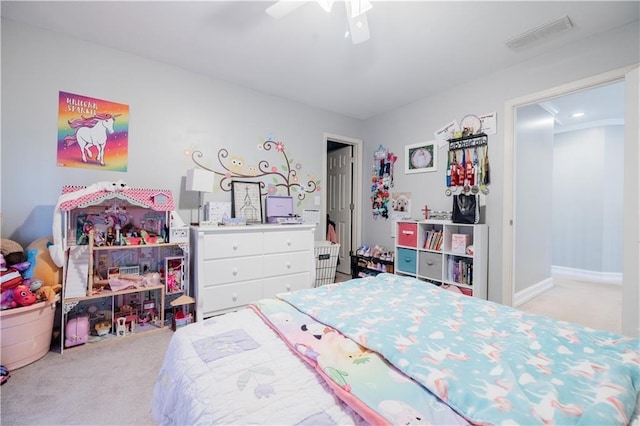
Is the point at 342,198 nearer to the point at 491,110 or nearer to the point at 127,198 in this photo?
the point at 491,110

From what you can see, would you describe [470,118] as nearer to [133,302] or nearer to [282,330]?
[282,330]

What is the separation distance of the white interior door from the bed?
10.5 ft

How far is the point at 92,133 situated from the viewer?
249cm

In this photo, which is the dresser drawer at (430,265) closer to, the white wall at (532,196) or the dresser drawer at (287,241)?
the white wall at (532,196)

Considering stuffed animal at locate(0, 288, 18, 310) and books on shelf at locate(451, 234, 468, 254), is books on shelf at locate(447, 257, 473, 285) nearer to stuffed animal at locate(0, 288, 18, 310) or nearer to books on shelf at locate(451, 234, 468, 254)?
books on shelf at locate(451, 234, 468, 254)

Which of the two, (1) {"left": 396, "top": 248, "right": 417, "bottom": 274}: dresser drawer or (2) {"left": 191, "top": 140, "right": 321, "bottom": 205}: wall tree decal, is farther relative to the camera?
(1) {"left": 396, "top": 248, "right": 417, "bottom": 274}: dresser drawer

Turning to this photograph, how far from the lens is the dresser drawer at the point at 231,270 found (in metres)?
2.60

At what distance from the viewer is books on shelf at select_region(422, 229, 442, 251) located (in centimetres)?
310

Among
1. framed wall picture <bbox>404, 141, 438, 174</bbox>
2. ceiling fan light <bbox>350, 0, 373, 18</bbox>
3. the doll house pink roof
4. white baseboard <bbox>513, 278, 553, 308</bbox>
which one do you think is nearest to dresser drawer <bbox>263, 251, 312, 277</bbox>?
the doll house pink roof

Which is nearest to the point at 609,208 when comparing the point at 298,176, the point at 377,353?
the point at 298,176

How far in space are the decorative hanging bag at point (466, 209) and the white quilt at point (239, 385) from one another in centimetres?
249

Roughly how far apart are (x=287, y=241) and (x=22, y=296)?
81.5 inches

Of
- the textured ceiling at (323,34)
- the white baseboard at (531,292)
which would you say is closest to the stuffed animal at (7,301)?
the textured ceiling at (323,34)

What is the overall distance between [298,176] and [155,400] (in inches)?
117
